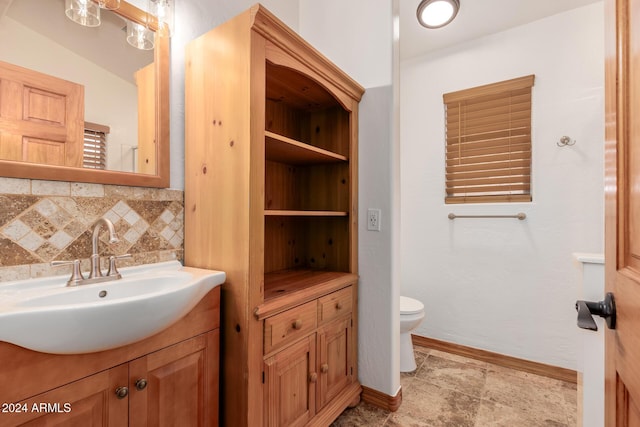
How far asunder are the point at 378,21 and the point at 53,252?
1.85 m

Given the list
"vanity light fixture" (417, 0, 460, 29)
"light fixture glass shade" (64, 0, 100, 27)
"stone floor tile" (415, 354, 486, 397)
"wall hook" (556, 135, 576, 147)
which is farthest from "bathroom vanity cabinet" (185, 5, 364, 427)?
"wall hook" (556, 135, 576, 147)

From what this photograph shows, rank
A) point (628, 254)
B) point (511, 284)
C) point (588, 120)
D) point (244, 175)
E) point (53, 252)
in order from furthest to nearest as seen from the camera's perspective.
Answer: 1. point (511, 284)
2. point (588, 120)
3. point (244, 175)
4. point (53, 252)
5. point (628, 254)

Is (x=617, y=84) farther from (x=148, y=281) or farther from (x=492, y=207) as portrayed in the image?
(x=492, y=207)

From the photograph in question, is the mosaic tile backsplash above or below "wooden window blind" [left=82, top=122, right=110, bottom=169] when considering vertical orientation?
below

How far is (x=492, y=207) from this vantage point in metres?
2.24

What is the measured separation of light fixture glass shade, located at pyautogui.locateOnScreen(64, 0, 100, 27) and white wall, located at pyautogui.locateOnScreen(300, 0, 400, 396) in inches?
48.4

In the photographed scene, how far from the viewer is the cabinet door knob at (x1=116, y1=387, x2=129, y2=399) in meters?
0.82

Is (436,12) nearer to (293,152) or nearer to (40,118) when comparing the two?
(293,152)

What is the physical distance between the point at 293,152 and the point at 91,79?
852 mm

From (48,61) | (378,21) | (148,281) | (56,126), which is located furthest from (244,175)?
(378,21)

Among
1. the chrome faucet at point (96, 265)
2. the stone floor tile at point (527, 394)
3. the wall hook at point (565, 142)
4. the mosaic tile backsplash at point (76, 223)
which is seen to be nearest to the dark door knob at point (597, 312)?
the chrome faucet at point (96, 265)

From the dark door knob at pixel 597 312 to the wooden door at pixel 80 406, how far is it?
1.14 meters

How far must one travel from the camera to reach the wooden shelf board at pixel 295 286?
1.18 metres

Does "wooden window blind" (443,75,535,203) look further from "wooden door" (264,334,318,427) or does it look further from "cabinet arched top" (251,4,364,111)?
"wooden door" (264,334,318,427)
